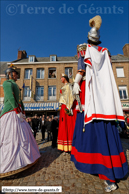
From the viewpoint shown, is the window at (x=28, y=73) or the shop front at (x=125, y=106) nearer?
the shop front at (x=125, y=106)

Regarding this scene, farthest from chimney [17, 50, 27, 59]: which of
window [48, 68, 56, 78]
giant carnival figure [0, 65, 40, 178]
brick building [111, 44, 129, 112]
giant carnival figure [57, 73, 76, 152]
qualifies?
giant carnival figure [0, 65, 40, 178]

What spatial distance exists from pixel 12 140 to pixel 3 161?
1.22 feet

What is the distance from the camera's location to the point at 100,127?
200cm

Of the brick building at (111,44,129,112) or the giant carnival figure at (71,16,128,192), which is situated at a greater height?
the brick building at (111,44,129,112)

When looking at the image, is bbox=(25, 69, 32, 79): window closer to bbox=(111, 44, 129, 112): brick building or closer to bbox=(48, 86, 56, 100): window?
bbox=(48, 86, 56, 100): window

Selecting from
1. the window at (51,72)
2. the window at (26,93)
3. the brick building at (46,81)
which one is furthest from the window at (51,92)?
the window at (26,93)

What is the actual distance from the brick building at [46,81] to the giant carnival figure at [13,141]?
15.0 m

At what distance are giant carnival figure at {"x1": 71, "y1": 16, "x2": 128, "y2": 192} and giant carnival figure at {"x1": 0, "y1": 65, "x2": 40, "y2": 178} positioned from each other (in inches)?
41.4

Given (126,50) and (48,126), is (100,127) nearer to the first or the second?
(48,126)

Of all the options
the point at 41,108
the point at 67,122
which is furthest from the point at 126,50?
the point at 67,122

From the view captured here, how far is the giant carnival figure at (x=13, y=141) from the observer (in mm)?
2025

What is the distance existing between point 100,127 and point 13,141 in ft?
5.67

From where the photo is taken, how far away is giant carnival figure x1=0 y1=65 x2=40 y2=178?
2.03 meters

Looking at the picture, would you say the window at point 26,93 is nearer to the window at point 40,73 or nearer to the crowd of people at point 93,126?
the window at point 40,73
